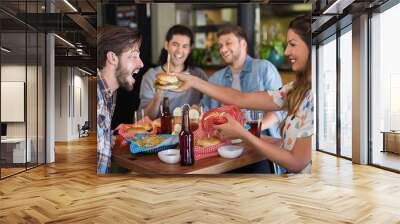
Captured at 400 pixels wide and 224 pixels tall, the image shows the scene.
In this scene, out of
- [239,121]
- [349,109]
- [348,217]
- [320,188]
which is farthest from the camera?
[349,109]

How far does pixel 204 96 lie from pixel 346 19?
323cm

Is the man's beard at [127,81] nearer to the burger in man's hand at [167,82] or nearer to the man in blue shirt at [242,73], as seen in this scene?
the burger in man's hand at [167,82]

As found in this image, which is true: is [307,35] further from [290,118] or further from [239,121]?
[239,121]

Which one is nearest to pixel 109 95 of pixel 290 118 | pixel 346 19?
pixel 290 118

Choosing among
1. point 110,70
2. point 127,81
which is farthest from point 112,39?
point 127,81

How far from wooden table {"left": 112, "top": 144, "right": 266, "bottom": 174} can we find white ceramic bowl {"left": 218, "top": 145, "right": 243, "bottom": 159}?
2.4 inches

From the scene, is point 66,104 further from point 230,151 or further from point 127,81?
point 230,151

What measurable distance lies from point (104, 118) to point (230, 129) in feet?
5.71

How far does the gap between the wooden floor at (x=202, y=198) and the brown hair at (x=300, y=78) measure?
3.29 ft

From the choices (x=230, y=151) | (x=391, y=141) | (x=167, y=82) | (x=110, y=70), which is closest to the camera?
(x=230, y=151)

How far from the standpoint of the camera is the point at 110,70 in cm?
565

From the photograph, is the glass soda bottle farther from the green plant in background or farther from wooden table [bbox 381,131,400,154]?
wooden table [bbox 381,131,400,154]

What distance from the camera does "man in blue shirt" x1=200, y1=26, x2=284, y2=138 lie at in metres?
5.50

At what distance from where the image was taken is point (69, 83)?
14125 millimetres
